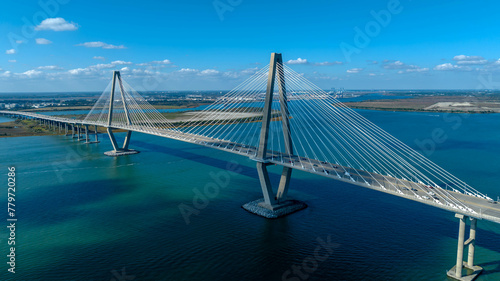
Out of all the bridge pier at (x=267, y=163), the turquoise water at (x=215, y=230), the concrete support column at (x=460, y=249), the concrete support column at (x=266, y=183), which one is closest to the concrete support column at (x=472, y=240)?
the concrete support column at (x=460, y=249)

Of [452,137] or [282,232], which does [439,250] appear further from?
[452,137]

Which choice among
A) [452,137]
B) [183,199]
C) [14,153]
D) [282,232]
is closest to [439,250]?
[282,232]

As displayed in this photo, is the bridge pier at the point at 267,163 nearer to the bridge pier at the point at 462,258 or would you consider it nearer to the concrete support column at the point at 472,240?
the bridge pier at the point at 462,258

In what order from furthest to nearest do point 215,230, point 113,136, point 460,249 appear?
point 113,136 → point 215,230 → point 460,249

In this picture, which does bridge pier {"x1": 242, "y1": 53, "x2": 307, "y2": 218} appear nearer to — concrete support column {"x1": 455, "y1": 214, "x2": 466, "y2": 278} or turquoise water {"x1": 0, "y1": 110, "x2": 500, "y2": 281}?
turquoise water {"x1": 0, "y1": 110, "x2": 500, "y2": 281}

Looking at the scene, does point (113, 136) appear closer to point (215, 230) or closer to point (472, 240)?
point (215, 230)

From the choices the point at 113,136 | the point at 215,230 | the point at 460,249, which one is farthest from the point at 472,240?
the point at 113,136
